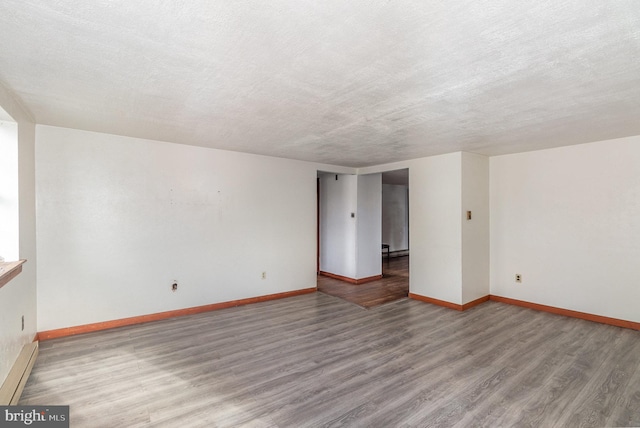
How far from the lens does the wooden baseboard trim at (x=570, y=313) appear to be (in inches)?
139

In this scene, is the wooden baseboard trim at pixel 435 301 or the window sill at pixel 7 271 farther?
the wooden baseboard trim at pixel 435 301

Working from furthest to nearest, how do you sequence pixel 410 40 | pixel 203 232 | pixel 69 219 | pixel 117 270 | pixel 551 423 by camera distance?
pixel 203 232 < pixel 117 270 < pixel 69 219 < pixel 551 423 < pixel 410 40

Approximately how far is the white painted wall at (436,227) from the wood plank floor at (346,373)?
2.41ft

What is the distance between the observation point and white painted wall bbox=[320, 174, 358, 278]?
5.92m

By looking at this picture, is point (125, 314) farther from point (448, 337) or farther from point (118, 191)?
point (448, 337)

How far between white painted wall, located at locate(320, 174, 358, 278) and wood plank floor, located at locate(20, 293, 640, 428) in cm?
225

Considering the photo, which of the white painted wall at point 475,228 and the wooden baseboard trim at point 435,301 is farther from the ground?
the white painted wall at point 475,228

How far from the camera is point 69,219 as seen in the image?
3.26 m

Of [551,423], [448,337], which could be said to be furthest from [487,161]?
[551,423]

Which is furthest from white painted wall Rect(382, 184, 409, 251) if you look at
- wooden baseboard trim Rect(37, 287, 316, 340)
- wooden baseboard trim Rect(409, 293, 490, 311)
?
wooden baseboard trim Rect(37, 287, 316, 340)

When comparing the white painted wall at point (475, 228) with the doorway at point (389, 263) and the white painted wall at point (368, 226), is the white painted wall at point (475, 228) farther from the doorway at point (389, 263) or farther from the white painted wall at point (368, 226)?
the white painted wall at point (368, 226)

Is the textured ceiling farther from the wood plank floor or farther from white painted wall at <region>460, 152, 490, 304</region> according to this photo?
the wood plank floor

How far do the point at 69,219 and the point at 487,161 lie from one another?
5773mm
